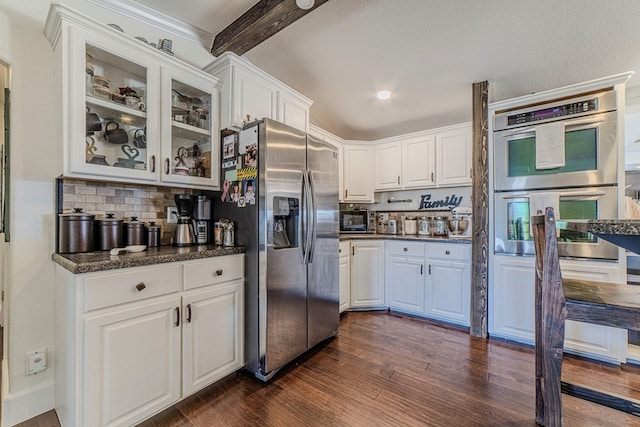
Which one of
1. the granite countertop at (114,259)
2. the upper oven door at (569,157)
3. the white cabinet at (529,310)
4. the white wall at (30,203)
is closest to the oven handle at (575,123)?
the upper oven door at (569,157)

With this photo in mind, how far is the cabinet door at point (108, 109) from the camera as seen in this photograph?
56.9 inches

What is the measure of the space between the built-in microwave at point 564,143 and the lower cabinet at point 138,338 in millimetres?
2641

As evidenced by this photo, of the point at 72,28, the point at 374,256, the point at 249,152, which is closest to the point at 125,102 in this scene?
the point at 72,28

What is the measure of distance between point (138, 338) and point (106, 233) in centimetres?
69

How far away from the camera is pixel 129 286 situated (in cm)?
137

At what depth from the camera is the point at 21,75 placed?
1.54 metres

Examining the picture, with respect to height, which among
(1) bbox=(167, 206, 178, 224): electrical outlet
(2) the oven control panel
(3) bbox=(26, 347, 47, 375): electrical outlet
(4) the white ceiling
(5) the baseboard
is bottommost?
(5) the baseboard

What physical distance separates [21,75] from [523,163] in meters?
3.69

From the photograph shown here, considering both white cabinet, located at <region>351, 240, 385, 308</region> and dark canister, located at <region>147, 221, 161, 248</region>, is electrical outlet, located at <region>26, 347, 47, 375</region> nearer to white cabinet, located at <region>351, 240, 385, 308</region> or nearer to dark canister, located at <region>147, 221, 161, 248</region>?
dark canister, located at <region>147, 221, 161, 248</region>

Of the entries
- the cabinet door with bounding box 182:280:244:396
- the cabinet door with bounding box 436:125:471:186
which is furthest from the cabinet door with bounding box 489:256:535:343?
the cabinet door with bounding box 182:280:244:396

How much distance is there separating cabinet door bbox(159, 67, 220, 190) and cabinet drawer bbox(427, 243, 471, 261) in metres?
2.27

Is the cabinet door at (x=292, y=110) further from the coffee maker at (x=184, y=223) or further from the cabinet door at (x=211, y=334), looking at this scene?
the cabinet door at (x=211, y=334)

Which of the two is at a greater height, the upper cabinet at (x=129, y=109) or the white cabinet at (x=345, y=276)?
the upper cabinet at (x=129, y=109)

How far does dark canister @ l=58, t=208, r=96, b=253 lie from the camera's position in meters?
1.55
